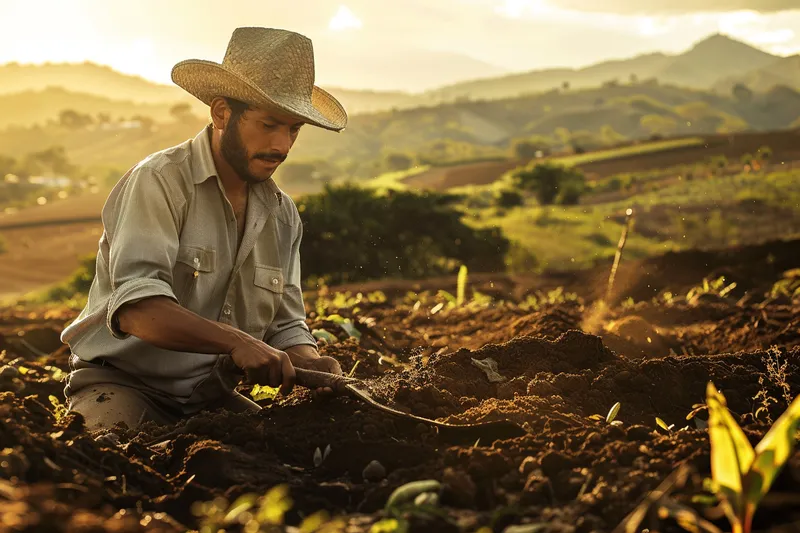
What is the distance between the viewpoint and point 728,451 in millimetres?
2010

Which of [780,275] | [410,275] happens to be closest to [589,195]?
[410,275]

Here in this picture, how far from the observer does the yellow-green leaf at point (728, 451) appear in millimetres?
1993

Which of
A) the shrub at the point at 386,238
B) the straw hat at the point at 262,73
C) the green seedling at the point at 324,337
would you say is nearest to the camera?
the straw hat at the point at 262,73

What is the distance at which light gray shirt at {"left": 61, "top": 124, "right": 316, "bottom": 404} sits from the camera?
11.7ft

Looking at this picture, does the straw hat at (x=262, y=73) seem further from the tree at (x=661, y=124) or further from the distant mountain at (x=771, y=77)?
the distant mountain at (x=771, y=77)

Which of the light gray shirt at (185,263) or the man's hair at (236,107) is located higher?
the man's hair at (236,107)

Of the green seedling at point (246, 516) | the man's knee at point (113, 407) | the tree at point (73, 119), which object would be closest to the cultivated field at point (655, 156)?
the man's knee at point (113, 407)

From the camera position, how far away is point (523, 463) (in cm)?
247

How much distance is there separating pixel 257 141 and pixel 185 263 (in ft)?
1.92

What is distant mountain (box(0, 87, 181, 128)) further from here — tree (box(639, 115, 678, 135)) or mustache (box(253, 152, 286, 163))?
mustache (box(253, 152, 286, 163))

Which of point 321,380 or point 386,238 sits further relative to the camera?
point 386,238

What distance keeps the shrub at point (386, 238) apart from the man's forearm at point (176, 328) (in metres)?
9.10

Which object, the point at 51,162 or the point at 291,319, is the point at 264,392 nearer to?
the point at 291,319

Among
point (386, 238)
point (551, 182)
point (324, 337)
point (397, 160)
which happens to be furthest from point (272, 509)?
point (397, 160)
